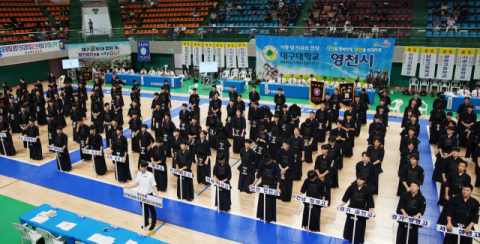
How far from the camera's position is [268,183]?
8.98 m

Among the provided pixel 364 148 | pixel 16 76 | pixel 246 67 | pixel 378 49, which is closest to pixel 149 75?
pixel 246 67

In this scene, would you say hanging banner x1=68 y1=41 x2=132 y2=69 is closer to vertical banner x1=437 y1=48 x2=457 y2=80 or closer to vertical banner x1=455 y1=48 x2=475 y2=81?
vertical banner x1=437 y1=48 x2=457 y2=80

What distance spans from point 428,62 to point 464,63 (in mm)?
1983

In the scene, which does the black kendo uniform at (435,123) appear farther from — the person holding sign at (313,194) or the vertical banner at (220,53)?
the vertical banner at (220,53)

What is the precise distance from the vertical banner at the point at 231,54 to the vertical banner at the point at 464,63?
49.3 ft

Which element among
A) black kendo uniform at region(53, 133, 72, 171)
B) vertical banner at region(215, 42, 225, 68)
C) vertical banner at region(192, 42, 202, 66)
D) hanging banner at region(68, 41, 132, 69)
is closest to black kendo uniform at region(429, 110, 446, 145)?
black kendo uniform at region(53, 133, 72, 171)

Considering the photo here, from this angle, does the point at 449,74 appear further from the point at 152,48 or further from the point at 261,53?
the point at 152,48

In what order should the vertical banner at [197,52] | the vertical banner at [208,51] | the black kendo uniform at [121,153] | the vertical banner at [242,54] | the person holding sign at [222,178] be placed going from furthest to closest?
1. the vertical banner at [197,52]
2. the vertical banner at [208,51]
3. the vertical banner at [242,54]
4. the black kendo uniform at [121,153]
5. the person holding sign at [222,178]

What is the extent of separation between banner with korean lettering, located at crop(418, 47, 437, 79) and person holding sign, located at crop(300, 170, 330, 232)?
18.0m

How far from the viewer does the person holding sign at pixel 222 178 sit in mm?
9281

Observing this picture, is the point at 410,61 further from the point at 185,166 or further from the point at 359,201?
the point at 185,166

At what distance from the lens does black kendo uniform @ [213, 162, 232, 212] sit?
30.6 ft

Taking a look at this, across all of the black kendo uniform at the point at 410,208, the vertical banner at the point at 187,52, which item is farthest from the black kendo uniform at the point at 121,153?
the vertical banner at the point at 187,52

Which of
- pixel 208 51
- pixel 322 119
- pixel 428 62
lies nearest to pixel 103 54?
pixel 208 51
